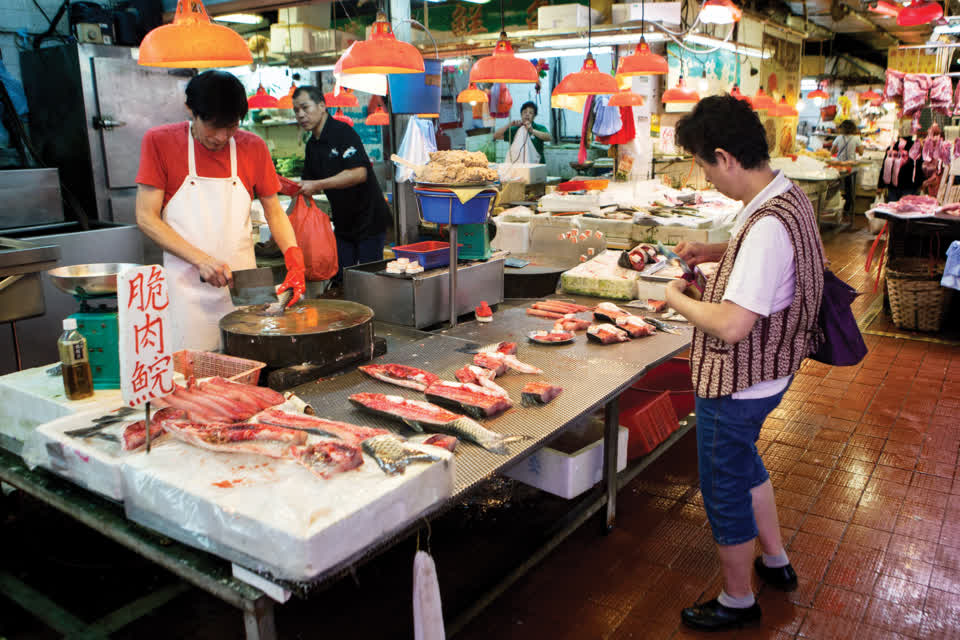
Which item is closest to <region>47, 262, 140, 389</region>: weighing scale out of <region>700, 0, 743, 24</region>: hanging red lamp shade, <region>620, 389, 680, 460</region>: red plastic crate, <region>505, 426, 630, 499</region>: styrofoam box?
<region>505, 426, 630, 499</region>: styrofoam box

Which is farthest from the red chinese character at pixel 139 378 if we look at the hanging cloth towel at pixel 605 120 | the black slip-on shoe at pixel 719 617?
the hanging cloth towel at pixel 605 120

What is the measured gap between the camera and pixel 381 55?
129 inches

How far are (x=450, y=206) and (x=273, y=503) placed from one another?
2169mm

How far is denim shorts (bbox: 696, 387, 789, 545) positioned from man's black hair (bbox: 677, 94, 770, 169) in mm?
855

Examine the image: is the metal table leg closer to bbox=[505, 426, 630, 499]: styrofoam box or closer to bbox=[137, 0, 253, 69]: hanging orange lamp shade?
bbox=[505, 426, 630, 499]: styrofoam box

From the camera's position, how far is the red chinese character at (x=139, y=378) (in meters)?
1.85

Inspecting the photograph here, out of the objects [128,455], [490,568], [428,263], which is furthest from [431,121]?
[128,455]

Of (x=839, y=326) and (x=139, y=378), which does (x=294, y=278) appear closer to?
(x=139, y=378)

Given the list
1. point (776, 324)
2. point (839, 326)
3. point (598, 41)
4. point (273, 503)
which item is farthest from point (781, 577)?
point (598, 41)

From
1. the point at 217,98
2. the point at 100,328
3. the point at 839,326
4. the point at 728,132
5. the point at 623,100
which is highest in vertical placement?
the point at 623,100

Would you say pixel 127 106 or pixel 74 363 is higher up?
pixel 127 106

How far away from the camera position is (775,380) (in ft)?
8.32

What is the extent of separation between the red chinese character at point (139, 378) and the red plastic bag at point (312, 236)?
2.86m

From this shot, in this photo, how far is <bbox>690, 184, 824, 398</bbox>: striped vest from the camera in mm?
2383
